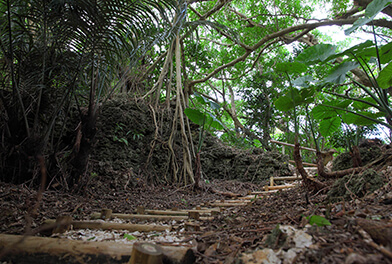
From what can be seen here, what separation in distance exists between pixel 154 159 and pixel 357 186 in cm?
308

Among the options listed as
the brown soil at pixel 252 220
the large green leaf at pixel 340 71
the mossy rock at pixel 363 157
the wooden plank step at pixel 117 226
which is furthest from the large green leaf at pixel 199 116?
the wooden plank step at pixel 117 226

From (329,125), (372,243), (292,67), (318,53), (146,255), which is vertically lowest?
(146,255)

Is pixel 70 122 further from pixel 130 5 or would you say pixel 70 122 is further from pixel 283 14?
pixel 283 14

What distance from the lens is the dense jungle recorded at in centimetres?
105

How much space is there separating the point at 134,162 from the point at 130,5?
7.49 ft

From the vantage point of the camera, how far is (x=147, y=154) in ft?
13.3

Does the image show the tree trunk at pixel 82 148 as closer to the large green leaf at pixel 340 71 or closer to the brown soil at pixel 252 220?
the brown soil at pixel 252 220

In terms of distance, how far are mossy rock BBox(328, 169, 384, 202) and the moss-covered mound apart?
2.64 metres

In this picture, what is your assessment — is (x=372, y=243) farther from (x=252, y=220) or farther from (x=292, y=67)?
(x=292, y=67)

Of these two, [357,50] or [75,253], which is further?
[357,50]

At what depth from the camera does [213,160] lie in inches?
197

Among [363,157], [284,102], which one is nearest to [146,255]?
[284,102]

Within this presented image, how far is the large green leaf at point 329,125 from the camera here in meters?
2.48

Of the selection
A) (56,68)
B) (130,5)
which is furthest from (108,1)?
(56,68)
